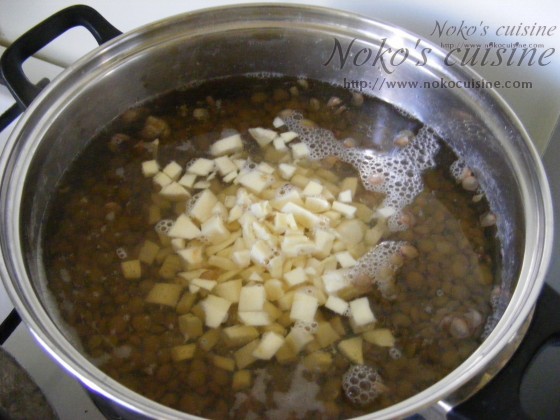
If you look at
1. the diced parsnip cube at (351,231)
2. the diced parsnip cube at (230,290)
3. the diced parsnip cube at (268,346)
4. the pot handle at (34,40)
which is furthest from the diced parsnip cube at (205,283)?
the pot handle at (34,40)

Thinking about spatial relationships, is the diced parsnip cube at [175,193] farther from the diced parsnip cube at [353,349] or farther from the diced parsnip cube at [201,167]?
the diced parsnip cube at [353,349]

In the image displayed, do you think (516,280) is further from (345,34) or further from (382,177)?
(345,34)

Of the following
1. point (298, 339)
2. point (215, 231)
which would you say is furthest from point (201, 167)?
point (298, 339)

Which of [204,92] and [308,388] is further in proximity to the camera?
[204,92]

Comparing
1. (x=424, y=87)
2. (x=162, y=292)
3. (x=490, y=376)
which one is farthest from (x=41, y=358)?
(x=424, y=87)

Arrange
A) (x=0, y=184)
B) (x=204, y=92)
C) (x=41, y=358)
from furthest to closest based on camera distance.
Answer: (x=204, y=92)
(x=41, y=358)
(x=0, y=184)
